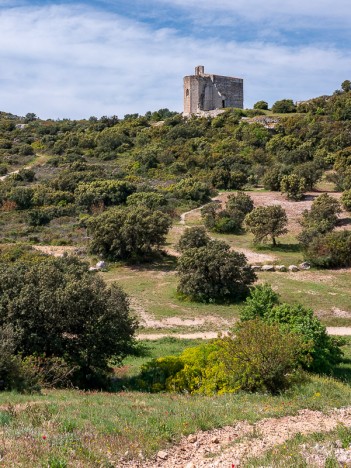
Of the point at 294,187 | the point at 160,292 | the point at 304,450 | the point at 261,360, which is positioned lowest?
the point at 160,292

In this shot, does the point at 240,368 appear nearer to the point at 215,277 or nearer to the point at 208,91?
the point at 215,277

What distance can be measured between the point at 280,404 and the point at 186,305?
1464cm

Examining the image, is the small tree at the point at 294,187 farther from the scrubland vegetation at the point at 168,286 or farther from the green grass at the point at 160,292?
the green grass at the point at 160,292

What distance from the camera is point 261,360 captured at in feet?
38.5

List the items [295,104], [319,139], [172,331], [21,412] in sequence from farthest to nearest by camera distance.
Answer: [295,104], [319,139], [172,331], [21,412]

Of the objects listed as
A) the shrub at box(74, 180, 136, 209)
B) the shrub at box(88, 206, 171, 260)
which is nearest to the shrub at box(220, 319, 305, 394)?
the shrub at box(88, 206, 171, 260)

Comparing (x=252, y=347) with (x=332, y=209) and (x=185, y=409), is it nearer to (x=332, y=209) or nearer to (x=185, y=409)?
(x=185, y=409)

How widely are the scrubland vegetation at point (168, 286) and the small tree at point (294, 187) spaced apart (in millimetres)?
108

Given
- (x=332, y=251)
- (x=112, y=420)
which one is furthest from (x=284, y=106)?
(x=112, y=420)

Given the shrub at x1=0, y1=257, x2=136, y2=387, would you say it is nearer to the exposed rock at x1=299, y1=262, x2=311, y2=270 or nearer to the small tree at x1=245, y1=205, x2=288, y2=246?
the exposed rock at x1=299, y1=262, x2=311, y2=270

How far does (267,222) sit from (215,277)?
915 cm

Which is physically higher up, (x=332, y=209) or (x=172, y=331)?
(x=332, y=209)

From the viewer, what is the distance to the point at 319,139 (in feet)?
185

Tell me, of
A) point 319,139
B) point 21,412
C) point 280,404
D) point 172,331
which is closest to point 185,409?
point 280,404
